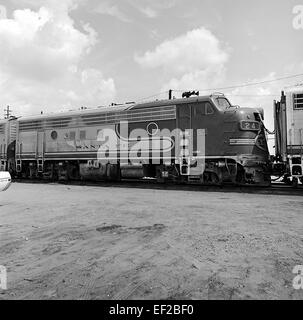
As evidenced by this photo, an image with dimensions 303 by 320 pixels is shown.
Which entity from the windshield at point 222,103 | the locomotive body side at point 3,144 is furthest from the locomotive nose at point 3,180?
the locomotive body side at point 3,144

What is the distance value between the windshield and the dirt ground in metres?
6.43

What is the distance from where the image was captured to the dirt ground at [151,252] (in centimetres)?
379

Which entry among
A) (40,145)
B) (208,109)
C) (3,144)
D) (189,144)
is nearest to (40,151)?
(40,145)

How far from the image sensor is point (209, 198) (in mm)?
11484

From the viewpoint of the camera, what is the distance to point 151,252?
17.0 feet

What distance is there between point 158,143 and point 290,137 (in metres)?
5.52

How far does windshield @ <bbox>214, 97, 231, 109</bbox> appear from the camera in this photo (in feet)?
48.3

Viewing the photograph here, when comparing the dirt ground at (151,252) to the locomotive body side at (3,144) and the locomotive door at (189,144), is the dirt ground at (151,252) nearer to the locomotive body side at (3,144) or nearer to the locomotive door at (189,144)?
the locomotive door at (189,144)

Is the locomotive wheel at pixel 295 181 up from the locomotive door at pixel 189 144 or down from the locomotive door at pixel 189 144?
down

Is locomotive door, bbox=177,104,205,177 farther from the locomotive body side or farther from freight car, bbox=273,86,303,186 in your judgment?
the locomotive body side

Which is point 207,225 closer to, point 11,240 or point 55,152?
point 11,240

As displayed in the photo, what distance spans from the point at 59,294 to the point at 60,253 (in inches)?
60.1

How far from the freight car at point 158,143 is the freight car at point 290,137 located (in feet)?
2.47

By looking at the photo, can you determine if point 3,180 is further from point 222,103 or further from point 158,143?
point 222,103
